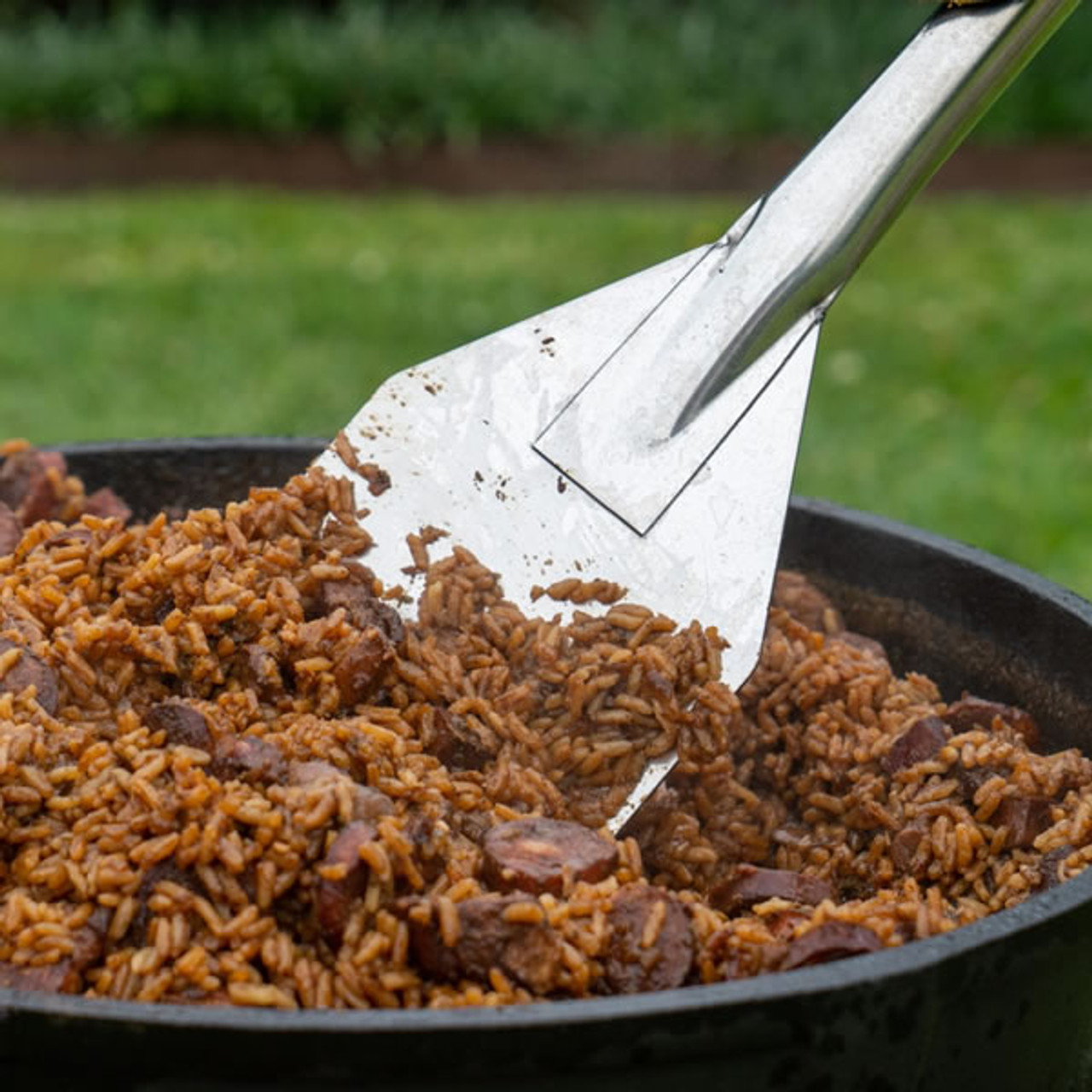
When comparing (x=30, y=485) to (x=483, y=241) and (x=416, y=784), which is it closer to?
(x=416, y=784)

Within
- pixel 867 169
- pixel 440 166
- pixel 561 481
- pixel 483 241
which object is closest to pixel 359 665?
pixel 561 481

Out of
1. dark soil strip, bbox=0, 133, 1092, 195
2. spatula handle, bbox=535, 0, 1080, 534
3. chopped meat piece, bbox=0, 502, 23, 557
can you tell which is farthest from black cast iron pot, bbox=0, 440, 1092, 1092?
dark soil strip, bbox=0, 133, 1092, 195

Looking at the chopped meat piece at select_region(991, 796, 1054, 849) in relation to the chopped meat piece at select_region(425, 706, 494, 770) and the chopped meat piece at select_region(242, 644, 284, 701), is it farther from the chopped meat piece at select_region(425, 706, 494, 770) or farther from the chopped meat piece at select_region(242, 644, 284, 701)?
the chopped meat piece at select_region(242, 644, 284, 701)

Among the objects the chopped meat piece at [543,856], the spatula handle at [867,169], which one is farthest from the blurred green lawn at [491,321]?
the chopped meat piece at [543,856]

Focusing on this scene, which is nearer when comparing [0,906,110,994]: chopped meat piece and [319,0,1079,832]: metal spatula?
[0,906,110,994]: chopped meat piece

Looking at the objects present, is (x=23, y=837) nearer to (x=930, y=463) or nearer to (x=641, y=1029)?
(x=641, y=1029)

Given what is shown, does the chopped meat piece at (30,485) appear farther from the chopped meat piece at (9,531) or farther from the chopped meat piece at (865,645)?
the chopped meat piece at (865,645)
